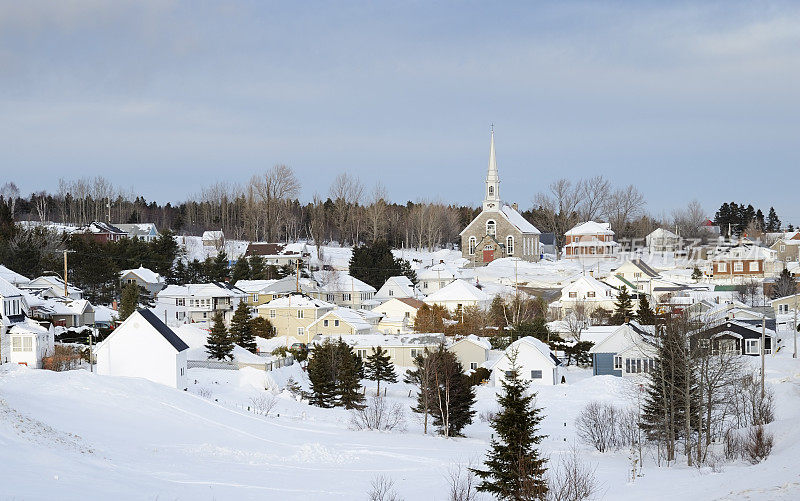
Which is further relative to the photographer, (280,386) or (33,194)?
(33,194)

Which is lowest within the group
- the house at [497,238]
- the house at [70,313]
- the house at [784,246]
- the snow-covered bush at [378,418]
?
the snow-covered bush at [378,418]

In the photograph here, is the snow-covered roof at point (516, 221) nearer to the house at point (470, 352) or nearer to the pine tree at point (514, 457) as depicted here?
the house at point (470, 352)

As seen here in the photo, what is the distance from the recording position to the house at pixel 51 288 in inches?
2366

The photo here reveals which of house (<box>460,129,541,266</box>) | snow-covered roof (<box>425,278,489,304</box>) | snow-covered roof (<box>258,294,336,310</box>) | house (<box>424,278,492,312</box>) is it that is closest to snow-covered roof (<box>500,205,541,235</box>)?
house (<box>460,129,541,266</box>)

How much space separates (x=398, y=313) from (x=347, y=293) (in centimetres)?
886

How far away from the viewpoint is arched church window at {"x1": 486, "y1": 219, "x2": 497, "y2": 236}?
3556 inches

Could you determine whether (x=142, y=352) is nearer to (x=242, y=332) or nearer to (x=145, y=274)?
(x=242, y=332)

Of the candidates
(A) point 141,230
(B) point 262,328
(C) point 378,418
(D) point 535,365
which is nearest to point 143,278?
(B) point 262,328

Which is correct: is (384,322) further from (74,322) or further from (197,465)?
(197,465)

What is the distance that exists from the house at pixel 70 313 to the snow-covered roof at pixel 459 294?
79.6 feet

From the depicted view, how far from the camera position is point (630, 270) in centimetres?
6538

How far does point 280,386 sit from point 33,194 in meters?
103

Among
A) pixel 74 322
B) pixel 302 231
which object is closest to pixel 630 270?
pixel 74 322

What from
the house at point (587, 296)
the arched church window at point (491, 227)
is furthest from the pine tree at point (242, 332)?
the arched church window at point (491, 227)
